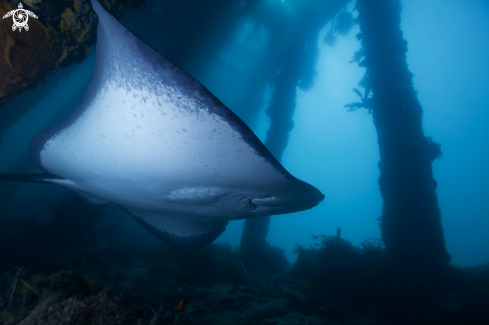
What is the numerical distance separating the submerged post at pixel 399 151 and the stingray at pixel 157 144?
21.4 ft

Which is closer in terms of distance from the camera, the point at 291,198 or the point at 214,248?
the point at 291,198

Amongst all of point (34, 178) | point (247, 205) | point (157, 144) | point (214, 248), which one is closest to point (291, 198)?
point (247, 205)

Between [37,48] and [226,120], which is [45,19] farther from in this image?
[226,120]

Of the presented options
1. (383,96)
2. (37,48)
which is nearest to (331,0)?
(383,96)

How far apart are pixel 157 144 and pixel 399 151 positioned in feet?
27.8

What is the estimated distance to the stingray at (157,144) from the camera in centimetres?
118

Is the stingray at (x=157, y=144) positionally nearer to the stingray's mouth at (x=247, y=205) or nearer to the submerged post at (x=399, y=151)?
the stingray's mouth at (x=247, y=205)

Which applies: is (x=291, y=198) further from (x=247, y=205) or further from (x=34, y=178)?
(x=34, y=178)

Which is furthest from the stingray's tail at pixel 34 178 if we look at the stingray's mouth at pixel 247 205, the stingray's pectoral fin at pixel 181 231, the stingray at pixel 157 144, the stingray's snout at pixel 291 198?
the stingray's snout at pixel 291 198

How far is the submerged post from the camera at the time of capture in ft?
19.8

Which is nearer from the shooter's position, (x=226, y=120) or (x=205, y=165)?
(x=226, y=120)

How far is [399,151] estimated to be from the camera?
6.98 m

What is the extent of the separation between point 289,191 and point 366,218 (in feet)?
407

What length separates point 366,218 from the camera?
102 metres
